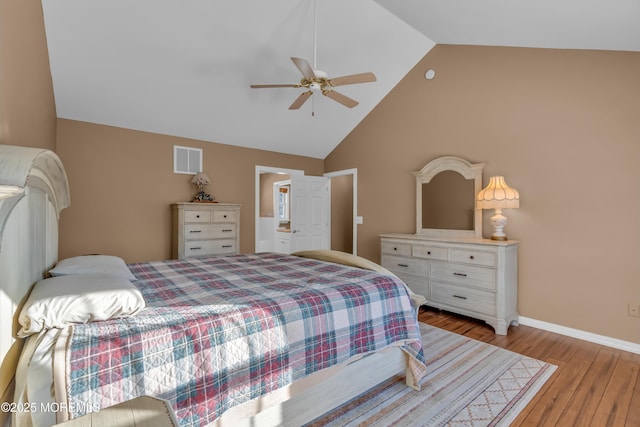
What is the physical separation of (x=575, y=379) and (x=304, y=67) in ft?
10.3

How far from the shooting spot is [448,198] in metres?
4.07

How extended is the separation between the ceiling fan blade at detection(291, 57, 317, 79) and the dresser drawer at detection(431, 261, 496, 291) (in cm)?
246

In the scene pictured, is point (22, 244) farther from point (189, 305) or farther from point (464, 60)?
point (464, 60)

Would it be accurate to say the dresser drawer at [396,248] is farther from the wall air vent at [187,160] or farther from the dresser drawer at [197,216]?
the wall air vent at [187,160]

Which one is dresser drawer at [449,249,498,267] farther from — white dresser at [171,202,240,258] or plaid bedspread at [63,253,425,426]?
white dresser at [171,202,240,258]

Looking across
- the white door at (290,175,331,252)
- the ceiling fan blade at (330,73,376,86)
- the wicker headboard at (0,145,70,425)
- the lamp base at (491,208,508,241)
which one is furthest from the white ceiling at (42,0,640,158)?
the wicker headboard at (0,145,70,425)

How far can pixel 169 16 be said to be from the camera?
9.59ft

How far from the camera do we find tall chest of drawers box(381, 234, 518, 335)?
10.4 feet

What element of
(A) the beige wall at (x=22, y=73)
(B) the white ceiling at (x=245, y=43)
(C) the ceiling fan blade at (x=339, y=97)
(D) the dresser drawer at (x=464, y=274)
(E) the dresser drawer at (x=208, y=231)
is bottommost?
(D) the dresser drawer at (x=464, y=274)

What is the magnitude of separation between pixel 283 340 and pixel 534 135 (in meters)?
3.37

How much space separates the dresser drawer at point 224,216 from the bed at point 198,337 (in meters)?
2.08

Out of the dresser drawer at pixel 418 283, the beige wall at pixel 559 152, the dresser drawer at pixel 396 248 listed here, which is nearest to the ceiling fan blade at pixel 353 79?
the beige wall at pixel 559 152

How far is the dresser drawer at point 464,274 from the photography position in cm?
324

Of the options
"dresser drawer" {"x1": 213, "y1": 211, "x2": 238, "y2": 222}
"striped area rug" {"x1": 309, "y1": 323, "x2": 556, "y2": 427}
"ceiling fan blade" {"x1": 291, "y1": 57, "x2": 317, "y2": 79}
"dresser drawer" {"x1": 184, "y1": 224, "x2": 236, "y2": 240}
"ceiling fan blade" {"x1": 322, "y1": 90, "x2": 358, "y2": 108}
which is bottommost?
"striped area rug" {"x1": 309, "y1": 323, "x2": 556, "y2": 427}
